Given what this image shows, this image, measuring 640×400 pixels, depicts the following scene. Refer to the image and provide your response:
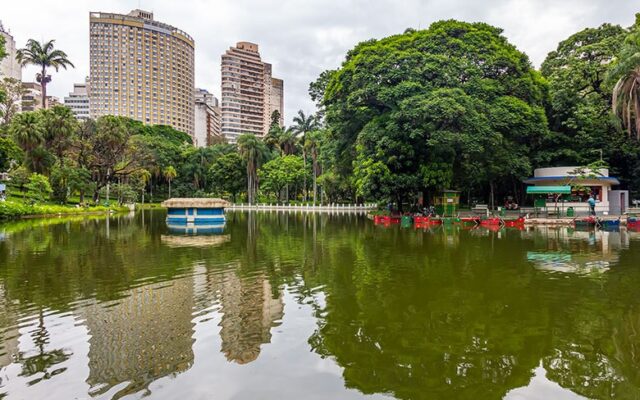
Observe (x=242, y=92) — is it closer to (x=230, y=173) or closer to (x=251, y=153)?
(x=230, y=173)

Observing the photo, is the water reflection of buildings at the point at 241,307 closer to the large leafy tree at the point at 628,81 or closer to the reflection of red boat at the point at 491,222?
the reflection of red boat at the point at 491,222

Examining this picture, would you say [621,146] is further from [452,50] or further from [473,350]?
[473,350]

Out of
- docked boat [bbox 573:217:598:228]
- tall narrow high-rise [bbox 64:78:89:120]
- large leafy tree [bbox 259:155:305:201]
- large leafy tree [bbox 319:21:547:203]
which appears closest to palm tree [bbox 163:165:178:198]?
large leafy tree [bbox 259:155:305:201]

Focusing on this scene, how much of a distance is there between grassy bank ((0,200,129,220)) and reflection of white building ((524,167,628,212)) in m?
43.6

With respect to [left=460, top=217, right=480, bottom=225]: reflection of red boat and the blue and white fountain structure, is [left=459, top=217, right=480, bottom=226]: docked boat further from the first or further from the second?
the blue and white fountain structure

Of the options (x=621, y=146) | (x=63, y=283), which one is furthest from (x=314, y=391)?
(x=621, y=146)

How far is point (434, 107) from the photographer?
1147 inches

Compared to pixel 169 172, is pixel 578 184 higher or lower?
lower

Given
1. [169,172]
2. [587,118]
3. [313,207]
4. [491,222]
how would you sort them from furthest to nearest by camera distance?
1. [169,172]
2. [313,207]
3. [587,118]
4. [491,222]

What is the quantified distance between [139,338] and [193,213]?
24.4 meters

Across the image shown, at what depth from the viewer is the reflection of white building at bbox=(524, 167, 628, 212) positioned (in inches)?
1351

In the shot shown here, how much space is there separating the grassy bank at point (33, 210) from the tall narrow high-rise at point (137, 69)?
91302mm

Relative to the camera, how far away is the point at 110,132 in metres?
51.1

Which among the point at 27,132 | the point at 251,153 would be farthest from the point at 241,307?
the point at 251,153
